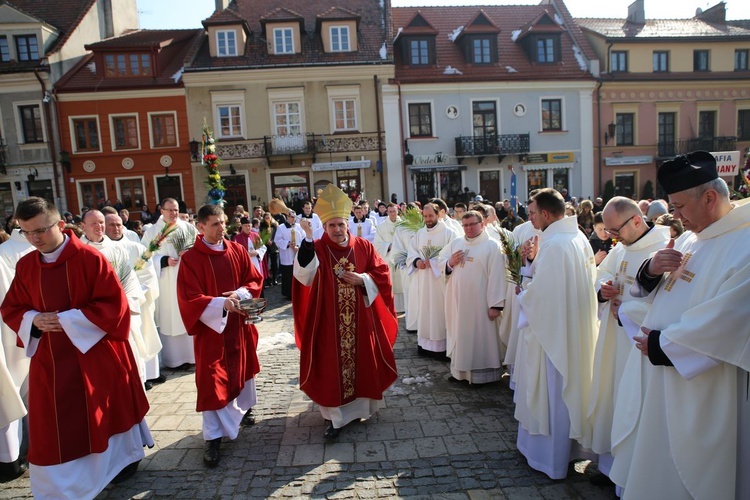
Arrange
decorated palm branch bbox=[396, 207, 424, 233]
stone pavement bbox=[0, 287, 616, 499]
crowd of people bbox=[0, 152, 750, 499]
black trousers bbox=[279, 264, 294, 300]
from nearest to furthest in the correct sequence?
crowd of people bbox=[0, 152, 750, 499]
stone pavement bbox=[0, 287, 616, 499]
decorated palm branch bbox=[396, 207, 424, 233]
black trousers bbox=[279, 264, 294, 300]

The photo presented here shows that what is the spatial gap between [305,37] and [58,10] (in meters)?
12.9

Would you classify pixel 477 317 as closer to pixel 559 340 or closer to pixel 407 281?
pixel 559 340

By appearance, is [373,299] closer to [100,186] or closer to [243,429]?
[243,429]

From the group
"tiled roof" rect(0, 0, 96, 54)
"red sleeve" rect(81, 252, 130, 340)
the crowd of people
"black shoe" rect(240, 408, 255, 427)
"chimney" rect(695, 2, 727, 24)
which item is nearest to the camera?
the crowd of people

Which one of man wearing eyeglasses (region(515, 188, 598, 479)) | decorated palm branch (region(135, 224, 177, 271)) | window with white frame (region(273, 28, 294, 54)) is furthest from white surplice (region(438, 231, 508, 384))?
window with white frame (region(273, 28, 294, 54))

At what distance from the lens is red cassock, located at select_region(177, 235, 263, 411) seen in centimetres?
452

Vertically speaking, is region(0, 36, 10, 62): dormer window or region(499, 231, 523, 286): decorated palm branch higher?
region(0, 36, 10, 62): dormer window

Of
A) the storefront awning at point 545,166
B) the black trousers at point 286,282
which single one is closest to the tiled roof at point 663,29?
the storefront awning at point 545,166

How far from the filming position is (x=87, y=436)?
385 cm

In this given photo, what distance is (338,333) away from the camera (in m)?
5.01

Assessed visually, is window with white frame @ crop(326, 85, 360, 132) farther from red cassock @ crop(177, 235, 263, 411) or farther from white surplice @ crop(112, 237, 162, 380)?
red cassock @ crop(177, 235, 263, 411)

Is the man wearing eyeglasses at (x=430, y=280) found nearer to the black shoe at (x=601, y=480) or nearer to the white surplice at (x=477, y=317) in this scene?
the white surplice at (x=477, y=317)

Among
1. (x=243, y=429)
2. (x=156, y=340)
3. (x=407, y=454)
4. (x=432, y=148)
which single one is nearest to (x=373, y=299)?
(x=407, y=454)

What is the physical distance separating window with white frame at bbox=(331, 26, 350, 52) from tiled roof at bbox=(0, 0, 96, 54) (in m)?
12.7
